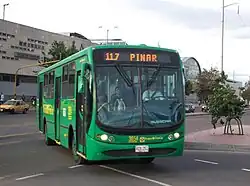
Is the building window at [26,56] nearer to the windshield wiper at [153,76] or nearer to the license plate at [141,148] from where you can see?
the windshield wiper at [153,76]

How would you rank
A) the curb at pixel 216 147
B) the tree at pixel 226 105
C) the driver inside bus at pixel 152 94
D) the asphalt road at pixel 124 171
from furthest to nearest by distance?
the tree at pixel 226 105 < the curb at pixel 216 147 < the driver inside bus at pixel 152 94 < the asphalt road at pixel 124 171

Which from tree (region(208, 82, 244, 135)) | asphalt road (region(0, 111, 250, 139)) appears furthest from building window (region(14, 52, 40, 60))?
tree (region(208, 82, 244, 135))

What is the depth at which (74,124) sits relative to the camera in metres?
11.8

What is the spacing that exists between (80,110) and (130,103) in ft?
5.41

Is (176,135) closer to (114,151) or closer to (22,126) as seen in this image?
(114,151)

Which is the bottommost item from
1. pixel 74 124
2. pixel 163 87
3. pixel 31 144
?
pixel 31 144

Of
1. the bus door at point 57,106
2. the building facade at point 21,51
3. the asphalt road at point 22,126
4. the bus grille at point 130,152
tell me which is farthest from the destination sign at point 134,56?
the building facade at point 21,51

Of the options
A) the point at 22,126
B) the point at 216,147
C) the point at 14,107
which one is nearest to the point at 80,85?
the point at 216,147

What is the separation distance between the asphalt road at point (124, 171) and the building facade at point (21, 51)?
179ft

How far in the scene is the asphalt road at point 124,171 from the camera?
9.73m

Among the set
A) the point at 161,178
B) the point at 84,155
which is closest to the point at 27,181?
the point at 84,155

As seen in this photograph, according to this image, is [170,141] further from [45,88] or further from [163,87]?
[45,88]

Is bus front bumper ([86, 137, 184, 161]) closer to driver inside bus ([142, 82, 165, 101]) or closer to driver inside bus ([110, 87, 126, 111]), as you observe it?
driver inside bus ([110, 87, 126, 111])

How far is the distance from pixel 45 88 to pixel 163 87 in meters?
7.75
